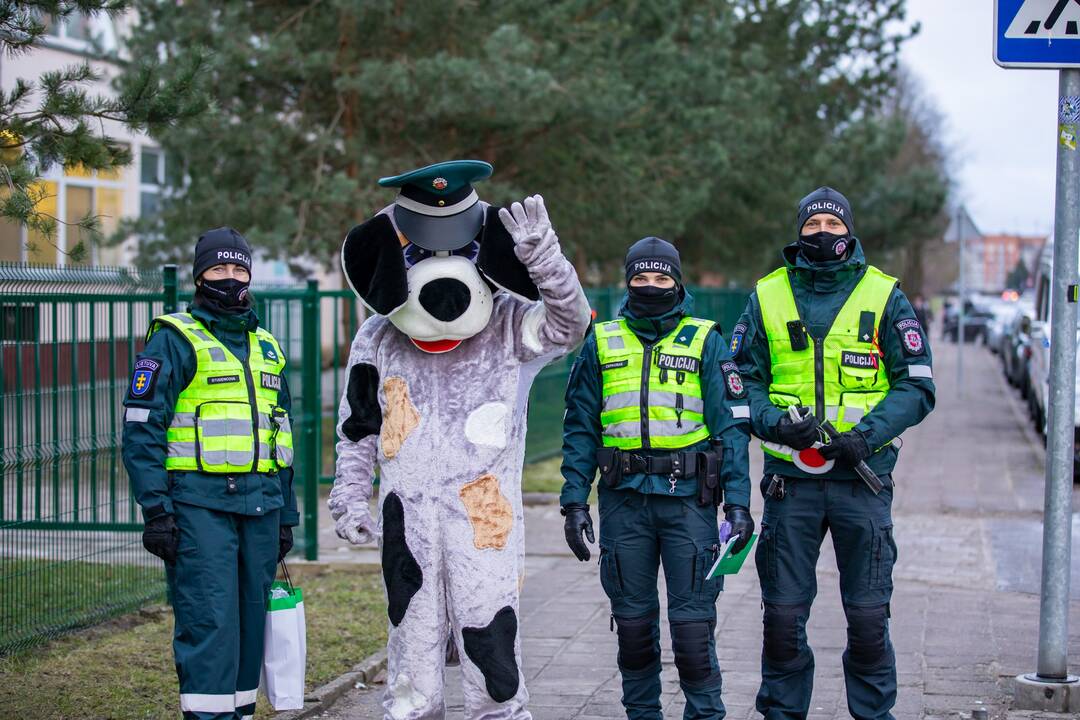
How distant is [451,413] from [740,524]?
1.12 m

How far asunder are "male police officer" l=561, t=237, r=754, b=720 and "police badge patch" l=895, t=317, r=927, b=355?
627 mm

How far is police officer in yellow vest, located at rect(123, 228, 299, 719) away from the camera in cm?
499

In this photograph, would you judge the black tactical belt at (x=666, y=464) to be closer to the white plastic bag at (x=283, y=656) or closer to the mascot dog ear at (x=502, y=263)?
the mascot dog ear at (x=502, y=263)

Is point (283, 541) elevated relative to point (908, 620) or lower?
elevated

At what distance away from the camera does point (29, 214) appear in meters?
5.46

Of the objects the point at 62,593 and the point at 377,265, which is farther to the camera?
the point at 62,593

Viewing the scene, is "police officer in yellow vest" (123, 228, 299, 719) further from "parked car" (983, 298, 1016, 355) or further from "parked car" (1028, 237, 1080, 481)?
"parked car" (983, 298, 1016, 355)

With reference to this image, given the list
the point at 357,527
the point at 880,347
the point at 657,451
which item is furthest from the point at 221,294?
the point at 880,347

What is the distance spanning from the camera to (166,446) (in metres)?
5.04

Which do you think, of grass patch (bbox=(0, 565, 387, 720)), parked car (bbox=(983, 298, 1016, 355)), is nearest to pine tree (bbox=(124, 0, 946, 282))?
grass patch (bbox=(0, 565, 387, 720))

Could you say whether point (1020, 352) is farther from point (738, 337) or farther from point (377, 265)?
point (377, 265)

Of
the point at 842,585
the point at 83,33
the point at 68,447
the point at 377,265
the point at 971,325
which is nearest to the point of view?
the point at 377,265

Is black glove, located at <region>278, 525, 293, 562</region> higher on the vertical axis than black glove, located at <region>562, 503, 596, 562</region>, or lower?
lower

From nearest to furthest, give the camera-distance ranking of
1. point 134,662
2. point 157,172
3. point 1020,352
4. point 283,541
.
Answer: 1. point 283,541
2. point 134,662
3. point 157,172
4. point 1020,352
